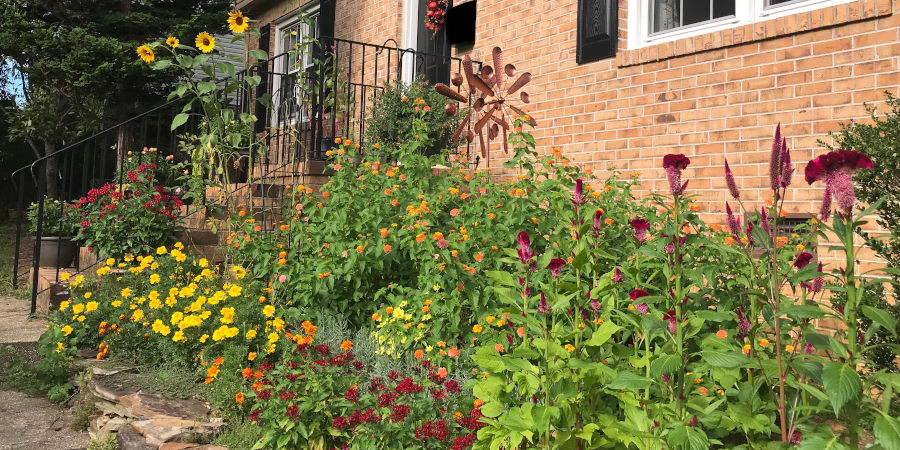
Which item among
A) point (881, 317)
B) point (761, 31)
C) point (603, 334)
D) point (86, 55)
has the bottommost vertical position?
point (603, 334)

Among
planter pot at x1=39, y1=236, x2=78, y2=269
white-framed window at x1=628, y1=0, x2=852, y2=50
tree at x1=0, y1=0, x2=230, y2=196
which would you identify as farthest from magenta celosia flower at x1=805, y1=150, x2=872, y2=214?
tree at x1=0, y1=0, x2=230, y2=196

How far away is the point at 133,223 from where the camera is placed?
16.5ft

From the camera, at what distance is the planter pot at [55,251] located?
237 inches

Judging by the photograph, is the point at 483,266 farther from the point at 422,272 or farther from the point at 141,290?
the point at 141,290

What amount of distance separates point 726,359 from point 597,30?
3.91 meters

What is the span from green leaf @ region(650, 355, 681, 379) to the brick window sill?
2870 mm

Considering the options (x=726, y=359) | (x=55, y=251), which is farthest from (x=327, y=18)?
(x=726, y=359)

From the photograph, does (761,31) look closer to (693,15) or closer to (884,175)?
(693,15)

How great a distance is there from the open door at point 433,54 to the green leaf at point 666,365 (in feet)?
17.6

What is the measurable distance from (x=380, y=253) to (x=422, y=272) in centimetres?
26

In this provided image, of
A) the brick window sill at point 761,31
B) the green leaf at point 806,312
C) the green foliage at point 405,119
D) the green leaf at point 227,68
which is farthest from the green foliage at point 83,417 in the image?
the brick window sill at point 761,31

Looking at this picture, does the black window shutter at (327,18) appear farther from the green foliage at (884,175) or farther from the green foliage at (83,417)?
the green foliage at (884,175)

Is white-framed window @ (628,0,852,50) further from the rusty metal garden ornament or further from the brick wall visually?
the rusty metal garden ornament

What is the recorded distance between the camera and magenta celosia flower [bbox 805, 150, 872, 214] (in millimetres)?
1197
